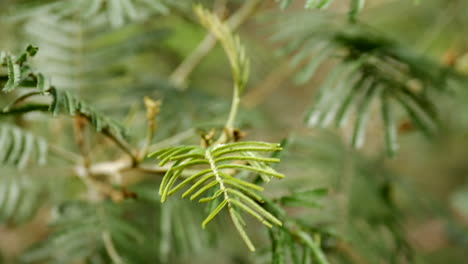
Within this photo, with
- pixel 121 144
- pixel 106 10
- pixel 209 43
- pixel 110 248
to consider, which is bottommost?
pixel 110 248

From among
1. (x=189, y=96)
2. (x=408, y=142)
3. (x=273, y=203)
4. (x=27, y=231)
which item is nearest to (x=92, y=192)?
(x=189, y=96)

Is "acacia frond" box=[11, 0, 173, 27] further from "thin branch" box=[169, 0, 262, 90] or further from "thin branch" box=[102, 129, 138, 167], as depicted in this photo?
"thin branch" box=[169, 0, 262, 90]

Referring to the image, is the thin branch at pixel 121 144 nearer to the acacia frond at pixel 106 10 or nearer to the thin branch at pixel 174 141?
the thin branch at pixel 174 141

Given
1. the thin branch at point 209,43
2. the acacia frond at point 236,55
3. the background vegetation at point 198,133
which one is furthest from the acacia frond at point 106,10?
the thin branch at point 209,43

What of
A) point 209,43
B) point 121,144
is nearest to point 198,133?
point 121,144

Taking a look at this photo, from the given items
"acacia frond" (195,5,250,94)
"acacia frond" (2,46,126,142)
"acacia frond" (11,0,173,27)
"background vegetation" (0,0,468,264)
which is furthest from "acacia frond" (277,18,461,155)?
"acacia frond" (2,46,126,142)

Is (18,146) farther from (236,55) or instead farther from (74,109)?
(236,55)
